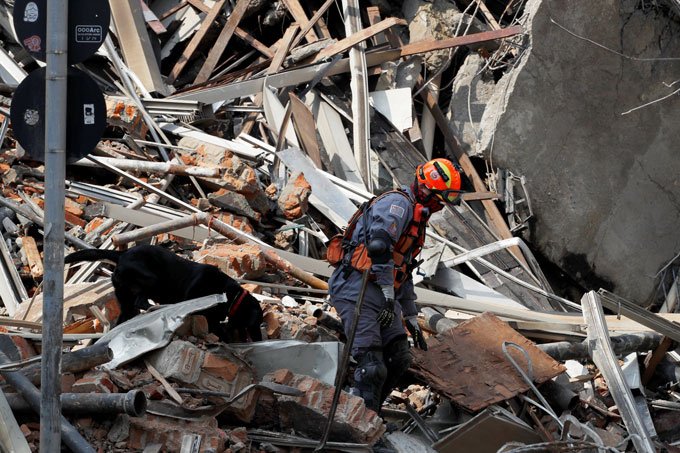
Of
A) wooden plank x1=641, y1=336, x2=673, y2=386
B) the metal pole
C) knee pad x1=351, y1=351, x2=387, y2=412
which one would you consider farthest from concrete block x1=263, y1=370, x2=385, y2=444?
wooden plank x1=641, y1=336, x2=673, y2=386

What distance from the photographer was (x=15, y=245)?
25.7 ft

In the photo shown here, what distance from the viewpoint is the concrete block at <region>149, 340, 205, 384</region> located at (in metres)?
5.20

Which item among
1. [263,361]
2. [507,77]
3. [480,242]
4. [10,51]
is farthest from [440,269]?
[10,51]

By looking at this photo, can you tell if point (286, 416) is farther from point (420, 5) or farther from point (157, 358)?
point (420, 5)

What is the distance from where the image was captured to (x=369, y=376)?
5707 millimetres

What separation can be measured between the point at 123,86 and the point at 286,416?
6.01 m

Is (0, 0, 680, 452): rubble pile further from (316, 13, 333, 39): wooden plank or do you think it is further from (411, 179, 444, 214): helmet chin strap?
(411, 179, 444, 214): helmet chin strap

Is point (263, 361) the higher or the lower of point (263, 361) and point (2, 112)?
the lower

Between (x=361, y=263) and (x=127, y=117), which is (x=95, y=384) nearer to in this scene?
(x=361, y=263)

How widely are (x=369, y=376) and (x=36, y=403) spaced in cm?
203

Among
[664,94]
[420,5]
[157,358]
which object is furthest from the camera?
[420,5]

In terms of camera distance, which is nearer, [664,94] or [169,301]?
[169,301]

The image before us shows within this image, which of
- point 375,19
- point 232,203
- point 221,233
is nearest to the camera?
point 221,233

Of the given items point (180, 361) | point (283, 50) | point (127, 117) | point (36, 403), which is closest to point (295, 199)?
point (127, 117)
